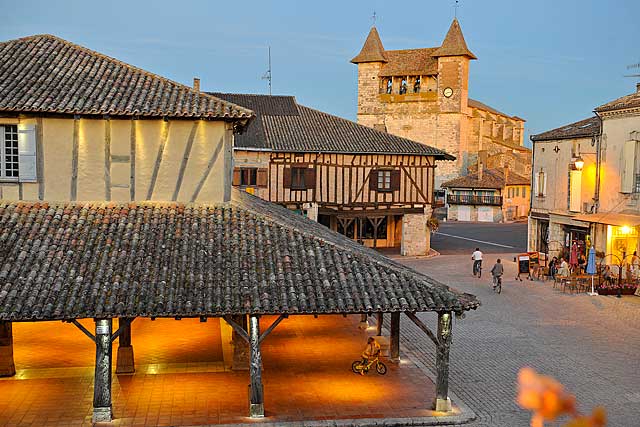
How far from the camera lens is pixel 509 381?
14.8 meters

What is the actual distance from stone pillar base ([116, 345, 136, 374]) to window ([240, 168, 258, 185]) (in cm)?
1980

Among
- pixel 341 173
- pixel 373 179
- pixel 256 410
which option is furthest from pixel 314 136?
pixel 256 410

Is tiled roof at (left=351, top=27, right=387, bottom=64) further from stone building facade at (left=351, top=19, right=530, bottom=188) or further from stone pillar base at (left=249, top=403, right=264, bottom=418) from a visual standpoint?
stone pillar base at (left=249, top=403, right=264, bottom=418)

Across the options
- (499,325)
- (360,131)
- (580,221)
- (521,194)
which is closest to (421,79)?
(521,194)

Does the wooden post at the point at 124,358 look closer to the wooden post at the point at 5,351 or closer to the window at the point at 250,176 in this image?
the wooden post at the point at 5,351

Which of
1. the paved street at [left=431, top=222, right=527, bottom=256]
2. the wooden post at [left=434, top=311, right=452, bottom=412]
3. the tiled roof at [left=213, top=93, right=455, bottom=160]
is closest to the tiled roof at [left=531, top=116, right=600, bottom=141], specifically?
the tiled roof at [left=213, top=93, right=455, bottom=160]

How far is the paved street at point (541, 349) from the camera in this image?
1339cm

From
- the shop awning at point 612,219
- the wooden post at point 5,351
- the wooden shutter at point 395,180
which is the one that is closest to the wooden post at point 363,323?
the wooden post at point 5,351

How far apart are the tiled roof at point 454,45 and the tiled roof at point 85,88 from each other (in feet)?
160

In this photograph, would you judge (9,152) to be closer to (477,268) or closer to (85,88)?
(85,88)

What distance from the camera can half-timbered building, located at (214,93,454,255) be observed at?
34.0 metres

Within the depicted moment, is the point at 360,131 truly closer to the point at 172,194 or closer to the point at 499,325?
the point at 499,325

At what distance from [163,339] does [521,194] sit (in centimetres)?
5012

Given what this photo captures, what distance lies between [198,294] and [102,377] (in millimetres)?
2205
